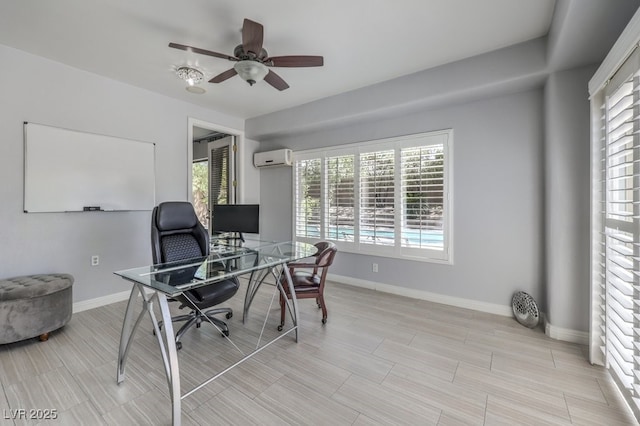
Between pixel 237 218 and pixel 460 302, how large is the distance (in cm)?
325

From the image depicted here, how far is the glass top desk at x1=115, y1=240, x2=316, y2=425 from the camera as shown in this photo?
60.5 inches

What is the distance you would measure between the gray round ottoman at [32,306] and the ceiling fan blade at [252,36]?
2.71 m

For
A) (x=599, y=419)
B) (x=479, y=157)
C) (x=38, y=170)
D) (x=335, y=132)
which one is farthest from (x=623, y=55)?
(x=38, y=170)

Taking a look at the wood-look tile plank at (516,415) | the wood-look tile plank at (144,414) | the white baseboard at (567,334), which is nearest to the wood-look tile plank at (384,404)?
the wood-look tile plank at (516,415)

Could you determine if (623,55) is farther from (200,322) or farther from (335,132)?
(200,322)

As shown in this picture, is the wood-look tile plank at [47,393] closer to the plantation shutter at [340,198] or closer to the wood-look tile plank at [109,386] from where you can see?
the wood-look tile plank at [109,386]

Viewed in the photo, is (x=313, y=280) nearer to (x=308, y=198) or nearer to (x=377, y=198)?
Answer: (x=377, y=198)

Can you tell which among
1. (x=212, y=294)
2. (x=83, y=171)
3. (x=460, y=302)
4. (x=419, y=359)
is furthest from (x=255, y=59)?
(x=460, y=302)

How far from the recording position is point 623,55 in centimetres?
153

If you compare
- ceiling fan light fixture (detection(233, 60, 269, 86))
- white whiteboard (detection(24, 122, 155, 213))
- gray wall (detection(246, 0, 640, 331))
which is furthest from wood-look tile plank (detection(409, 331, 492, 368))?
white whiteboard (detection(24, 122, 155, 213))

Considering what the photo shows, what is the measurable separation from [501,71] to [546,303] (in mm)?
2304

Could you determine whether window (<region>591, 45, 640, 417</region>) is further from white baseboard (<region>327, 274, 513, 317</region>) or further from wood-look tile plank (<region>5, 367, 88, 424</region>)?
wood-look tile plank (<region>5, 367, 88, 424</region>)

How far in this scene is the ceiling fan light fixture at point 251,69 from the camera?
2162 mm

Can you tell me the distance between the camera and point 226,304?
3342 mm
